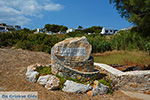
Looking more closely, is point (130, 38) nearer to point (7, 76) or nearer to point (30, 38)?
point (30, 38)

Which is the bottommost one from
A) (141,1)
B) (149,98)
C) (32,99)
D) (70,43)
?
(149,98)

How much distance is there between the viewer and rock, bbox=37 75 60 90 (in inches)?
213

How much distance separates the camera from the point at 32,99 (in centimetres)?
385

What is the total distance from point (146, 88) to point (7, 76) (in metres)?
4.39

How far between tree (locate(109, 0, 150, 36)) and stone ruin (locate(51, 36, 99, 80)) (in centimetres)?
200

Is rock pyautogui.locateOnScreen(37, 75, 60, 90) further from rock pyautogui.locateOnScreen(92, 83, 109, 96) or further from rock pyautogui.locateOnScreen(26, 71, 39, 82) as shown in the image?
rock pyautogui.locateOnScreen(92, 83, 109, 96)

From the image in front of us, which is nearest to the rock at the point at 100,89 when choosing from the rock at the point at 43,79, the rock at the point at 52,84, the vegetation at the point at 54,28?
the rock at the point at 52,84

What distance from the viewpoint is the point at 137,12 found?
7598 millimetres

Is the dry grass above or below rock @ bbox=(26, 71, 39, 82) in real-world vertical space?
above

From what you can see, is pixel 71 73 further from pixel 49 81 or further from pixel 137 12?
pixel 137 12

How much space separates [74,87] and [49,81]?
711 millimetres

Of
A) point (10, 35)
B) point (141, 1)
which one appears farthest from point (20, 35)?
point (141, 1)

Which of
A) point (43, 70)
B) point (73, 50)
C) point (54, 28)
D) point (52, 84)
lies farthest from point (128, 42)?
point (54, 28)

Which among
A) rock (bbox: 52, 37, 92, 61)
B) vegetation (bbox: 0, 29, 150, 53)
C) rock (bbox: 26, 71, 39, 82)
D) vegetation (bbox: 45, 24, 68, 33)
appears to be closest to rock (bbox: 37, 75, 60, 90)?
rock (bbox: 26, 71, 39, 82)
